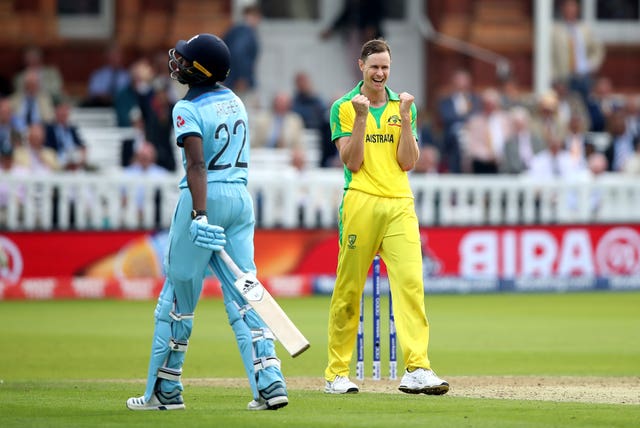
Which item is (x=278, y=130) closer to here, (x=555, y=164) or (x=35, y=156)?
(x=35, y=156)

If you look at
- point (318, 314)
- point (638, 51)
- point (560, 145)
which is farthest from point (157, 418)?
point (638, 51)

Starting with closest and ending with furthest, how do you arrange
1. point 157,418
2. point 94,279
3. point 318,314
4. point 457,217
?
1. point 157,418
2. point 318,314
3. point 94,279
4. point 457,217

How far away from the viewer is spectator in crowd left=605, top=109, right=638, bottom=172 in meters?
22.4

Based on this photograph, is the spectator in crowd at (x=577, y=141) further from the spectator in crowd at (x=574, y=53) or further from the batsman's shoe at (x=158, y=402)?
the batsman's shoe at (x=158, y=402)

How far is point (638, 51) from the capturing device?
85.7 feet

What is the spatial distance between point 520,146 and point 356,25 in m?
3.96

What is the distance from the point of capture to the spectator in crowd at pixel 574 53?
939 inches

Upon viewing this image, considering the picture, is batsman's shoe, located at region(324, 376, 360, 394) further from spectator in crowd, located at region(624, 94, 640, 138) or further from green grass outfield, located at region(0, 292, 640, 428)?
spectator in crowd, located at region(624, 94, 640, 138)


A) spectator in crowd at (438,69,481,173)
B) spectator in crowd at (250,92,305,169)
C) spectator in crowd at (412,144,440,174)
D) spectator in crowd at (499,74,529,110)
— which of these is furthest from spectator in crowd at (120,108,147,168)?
spectator in crowd at (499,74,529,110)

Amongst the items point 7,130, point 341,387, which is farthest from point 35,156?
point 341,387

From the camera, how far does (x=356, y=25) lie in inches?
951

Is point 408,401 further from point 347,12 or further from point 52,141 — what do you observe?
point 347,12

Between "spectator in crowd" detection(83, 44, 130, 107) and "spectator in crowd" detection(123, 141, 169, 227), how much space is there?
216cm

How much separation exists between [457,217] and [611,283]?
2.31m
